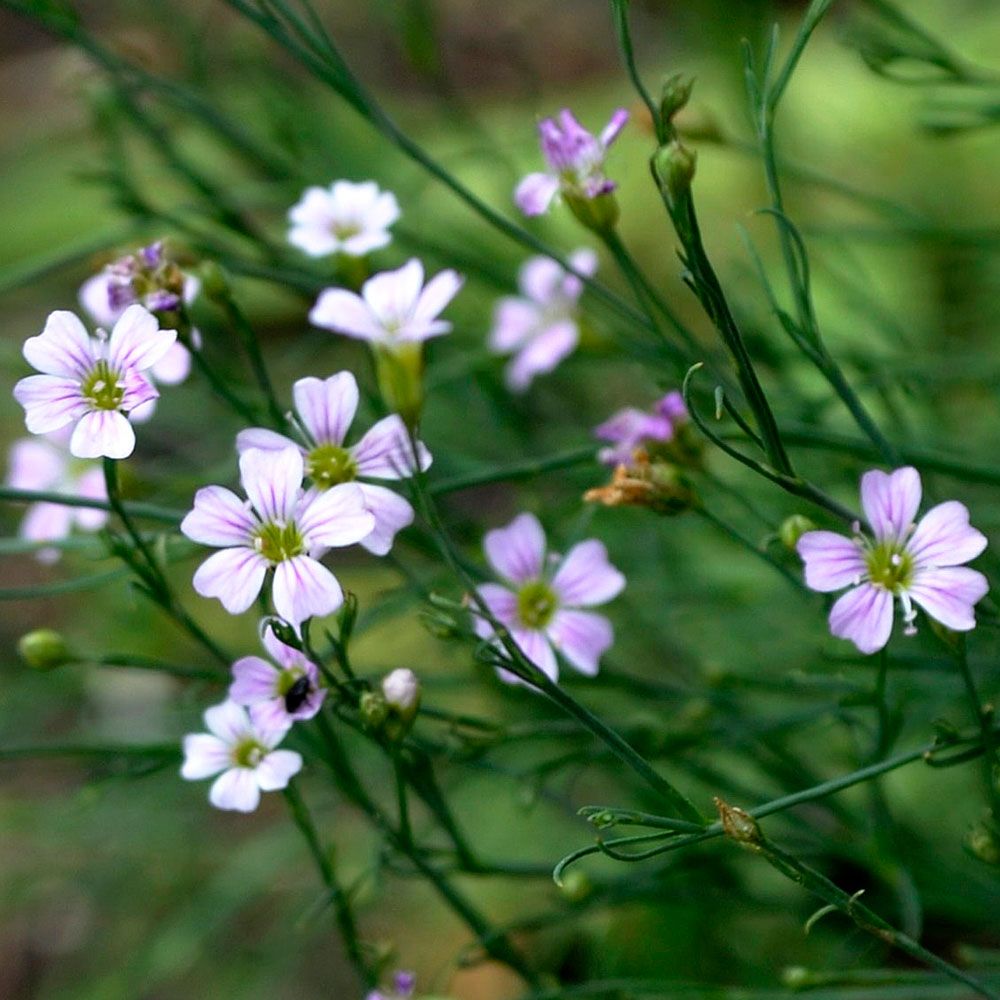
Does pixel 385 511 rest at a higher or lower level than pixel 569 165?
lower

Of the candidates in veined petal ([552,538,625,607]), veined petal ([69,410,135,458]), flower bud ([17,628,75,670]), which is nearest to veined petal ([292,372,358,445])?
veined petal ([69,410,135,458])

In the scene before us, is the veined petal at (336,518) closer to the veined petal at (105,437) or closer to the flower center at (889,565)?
the veined petal at (105,437)

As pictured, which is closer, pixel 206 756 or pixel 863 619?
pixel 863 619

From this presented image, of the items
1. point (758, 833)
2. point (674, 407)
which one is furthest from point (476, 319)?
point (758, 833)

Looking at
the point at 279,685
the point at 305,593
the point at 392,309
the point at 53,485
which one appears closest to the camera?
the point at 305,593

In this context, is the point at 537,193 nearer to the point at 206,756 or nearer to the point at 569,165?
the point at 569,165

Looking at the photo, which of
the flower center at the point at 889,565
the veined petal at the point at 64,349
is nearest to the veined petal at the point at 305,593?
the veined petal at the point at 64,349

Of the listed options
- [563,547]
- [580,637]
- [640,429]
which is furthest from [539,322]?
[580,637]
